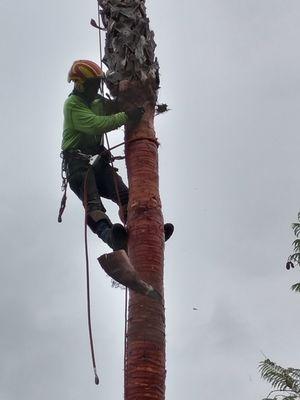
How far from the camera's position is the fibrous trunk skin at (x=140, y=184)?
3.41 metres

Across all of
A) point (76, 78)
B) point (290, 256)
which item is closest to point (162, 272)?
point (76, 78)

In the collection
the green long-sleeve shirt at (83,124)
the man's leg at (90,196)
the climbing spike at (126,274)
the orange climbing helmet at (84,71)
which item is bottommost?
the climbing spike at (126,274)

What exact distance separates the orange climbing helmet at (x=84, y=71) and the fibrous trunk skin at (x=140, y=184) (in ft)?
1.36

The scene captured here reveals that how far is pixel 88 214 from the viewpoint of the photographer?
4926 mm

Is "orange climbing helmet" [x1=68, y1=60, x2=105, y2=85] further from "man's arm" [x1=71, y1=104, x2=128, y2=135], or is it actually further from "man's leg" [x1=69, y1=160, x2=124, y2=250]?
"man's leg" [x1=69, y1=160, x2=124, y2=250]

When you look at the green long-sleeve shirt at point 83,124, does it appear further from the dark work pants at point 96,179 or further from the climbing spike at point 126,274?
the climbing spike at point 126,274

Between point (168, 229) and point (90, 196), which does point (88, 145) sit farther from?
point (168, 229)

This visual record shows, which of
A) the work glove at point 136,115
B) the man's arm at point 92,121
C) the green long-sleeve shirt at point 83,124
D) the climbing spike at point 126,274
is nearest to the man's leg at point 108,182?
the green long-sleeve shirt at point 83,124

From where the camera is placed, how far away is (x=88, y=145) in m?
5.31

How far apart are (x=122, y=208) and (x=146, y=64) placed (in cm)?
107

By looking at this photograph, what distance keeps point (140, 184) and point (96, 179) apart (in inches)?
49.0

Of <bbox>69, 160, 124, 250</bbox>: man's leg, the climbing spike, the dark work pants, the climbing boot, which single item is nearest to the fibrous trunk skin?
the climbing spike

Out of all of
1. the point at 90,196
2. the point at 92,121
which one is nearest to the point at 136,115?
the point at 92,121

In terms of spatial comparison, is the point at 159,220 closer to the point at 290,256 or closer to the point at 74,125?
the point at 74,125
